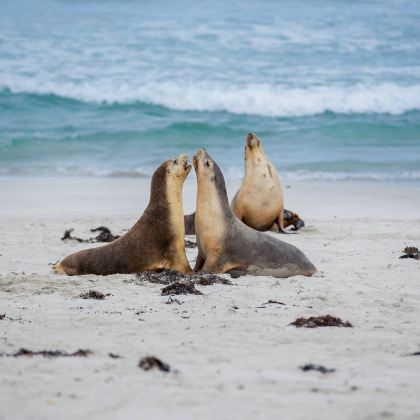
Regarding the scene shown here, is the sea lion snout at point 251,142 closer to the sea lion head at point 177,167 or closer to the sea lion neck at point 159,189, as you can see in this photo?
the sea lion head at point 177,167

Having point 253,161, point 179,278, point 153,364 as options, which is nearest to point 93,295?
point 179,278

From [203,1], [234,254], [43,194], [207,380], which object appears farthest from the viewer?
[203,1]

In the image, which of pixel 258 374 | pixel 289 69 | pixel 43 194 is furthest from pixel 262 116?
pixel 258 374

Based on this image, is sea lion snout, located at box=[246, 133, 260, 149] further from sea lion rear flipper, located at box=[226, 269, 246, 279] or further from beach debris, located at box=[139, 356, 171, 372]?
beach debris, located at box=[139, 356, 171, 372]

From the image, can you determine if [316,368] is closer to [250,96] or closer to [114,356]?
[114,356]

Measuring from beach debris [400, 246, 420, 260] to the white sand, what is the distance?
0.38ft

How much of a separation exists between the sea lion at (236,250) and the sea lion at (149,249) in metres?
0.18

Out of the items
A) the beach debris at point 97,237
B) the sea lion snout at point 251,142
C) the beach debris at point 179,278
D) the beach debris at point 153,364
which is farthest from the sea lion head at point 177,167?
the beach debris at point 153,364

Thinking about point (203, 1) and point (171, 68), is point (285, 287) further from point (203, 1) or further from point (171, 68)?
point (203, 1)

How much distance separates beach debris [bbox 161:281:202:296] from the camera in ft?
21.1

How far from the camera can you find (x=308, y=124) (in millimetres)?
21312

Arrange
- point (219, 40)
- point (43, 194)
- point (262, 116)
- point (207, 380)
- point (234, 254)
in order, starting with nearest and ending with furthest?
point (207, 380) → point (234, 254) → point (43, 194) → point (262, 116) → point (219, 40)

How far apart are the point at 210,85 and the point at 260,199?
14.6 metres

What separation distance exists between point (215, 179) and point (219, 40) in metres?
21.6
